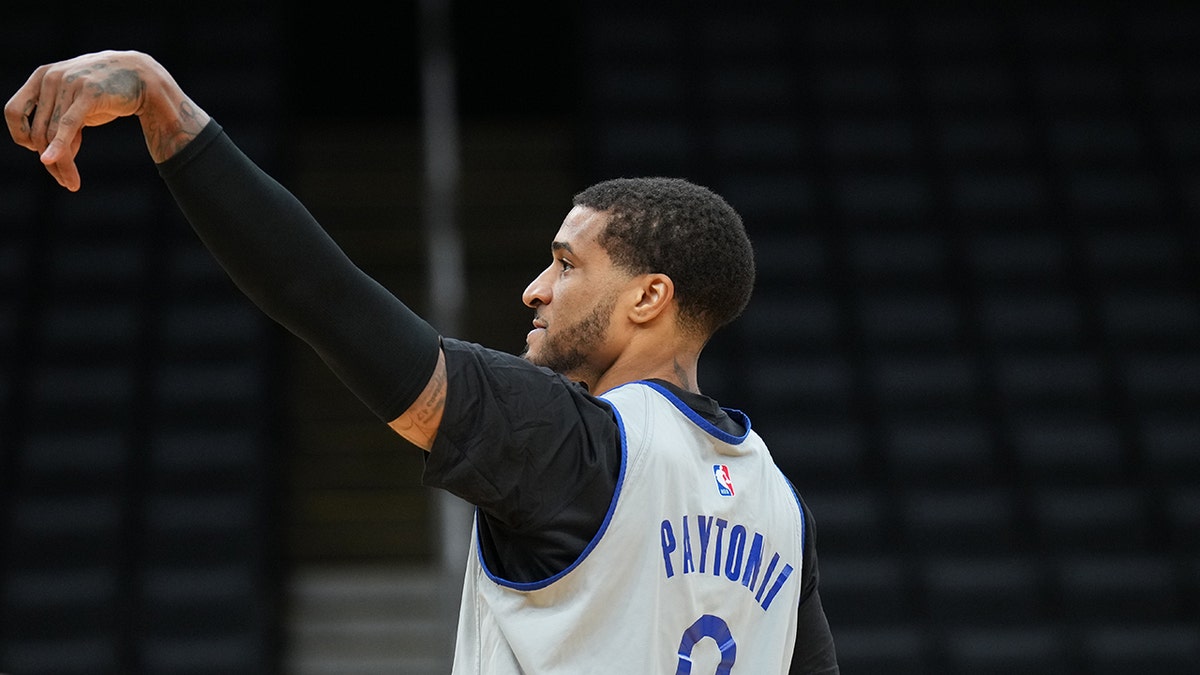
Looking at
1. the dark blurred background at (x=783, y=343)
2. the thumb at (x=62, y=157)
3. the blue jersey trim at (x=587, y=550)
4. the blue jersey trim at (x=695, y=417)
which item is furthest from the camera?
the dark blurred background at (x=783, y=343)

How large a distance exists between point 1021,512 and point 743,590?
144 inches

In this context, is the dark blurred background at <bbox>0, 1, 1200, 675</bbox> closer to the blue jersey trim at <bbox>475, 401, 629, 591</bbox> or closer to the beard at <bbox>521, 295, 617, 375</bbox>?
the beard at <bbox>521, 295, 617, 375</bbox>

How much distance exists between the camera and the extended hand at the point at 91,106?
1133 mm

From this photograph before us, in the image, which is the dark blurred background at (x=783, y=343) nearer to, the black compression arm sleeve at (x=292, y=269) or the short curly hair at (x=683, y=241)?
the short curly hair at (x=683, y=241)

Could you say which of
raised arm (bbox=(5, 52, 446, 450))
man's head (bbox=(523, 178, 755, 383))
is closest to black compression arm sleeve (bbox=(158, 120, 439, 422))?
raised arm (bbox=(5, 52, 446, 450))

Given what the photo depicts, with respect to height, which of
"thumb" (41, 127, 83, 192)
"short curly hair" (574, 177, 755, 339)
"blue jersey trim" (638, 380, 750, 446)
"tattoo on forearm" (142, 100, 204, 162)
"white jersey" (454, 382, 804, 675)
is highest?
"tattoo on forearm" (142, 100, 204, 162)

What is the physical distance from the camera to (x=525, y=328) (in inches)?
237

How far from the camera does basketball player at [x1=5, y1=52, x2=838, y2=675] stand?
119 cm

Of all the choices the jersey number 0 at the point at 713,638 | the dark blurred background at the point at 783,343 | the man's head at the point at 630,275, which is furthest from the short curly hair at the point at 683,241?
the dark blurred background at the point at 783,343

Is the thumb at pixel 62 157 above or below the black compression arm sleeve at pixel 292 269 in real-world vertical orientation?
above

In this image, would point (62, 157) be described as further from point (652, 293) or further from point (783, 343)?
point (783, 343)

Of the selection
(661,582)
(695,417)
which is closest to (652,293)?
(695,417)

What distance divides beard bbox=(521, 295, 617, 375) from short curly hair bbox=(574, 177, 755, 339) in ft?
0.19

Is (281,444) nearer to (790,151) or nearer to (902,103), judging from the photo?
(790,151)
